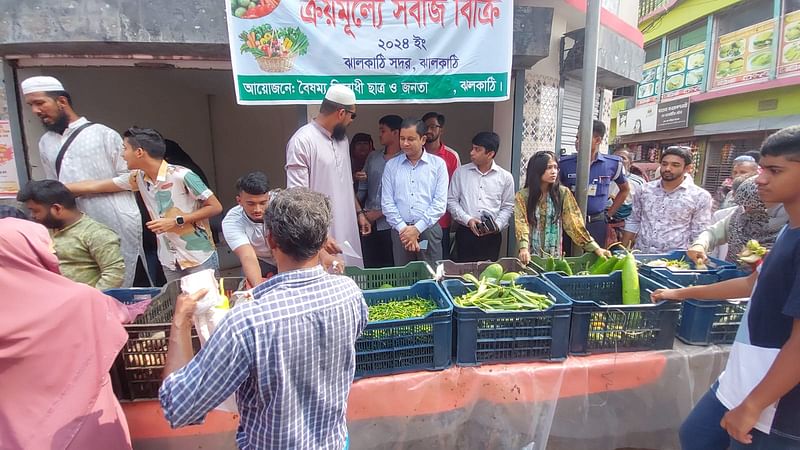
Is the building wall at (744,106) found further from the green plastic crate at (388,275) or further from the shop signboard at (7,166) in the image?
the shop signboard at (7,166)

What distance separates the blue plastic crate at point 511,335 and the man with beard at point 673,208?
1.80 meters

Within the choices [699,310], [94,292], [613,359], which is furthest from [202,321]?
[699,310]

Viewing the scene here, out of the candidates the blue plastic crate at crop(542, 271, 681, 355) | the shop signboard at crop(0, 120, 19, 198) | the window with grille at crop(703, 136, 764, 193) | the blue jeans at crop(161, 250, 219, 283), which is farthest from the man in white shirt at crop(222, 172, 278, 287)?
the window with grille at crop(703, 136, 764, 193)

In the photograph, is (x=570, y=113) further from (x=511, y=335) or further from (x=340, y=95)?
(x=511, y=335)

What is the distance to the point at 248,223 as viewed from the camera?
2.69m

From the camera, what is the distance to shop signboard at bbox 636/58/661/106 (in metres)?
18.1

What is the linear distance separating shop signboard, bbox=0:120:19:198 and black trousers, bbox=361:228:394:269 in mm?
3253

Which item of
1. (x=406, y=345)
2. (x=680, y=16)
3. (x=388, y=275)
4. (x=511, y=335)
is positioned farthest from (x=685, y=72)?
(x=406, y=345)

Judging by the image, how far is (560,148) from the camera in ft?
17.0

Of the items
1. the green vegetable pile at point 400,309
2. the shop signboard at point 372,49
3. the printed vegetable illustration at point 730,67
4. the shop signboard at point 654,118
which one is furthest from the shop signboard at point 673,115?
the green vegetable pile at point 400,309

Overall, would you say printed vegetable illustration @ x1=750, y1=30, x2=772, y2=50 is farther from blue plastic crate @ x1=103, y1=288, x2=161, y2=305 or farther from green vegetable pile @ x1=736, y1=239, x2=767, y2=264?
blue plastic crate @ x1=103, y1=288, x2=161, y2=305

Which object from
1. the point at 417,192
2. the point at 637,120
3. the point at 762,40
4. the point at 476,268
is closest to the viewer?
the point at 476,268

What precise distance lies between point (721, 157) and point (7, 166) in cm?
1925

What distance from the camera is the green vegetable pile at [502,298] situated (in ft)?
7.42
